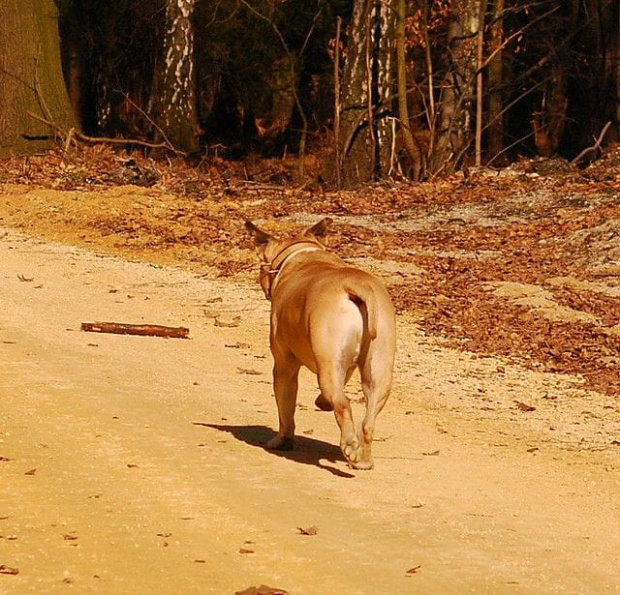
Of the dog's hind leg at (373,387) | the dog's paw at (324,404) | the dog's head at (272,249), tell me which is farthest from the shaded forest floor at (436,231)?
the dog's paw at (324,404)

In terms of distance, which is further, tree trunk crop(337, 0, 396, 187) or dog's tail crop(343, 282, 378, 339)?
tree trunk crop(337, 0, 396, 187)

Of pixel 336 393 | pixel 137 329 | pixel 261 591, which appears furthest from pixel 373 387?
pixel 137 329

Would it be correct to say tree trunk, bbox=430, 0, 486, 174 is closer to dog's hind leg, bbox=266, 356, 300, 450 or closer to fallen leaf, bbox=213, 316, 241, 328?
fallen leaf, bbox=213, 316, 241, 328

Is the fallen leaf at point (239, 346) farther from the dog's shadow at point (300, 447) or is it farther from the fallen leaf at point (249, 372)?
the dog's shadow at point (300, 447)

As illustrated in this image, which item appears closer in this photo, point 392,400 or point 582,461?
point 582,461

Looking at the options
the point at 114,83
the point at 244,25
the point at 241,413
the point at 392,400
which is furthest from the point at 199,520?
the point at 114,83

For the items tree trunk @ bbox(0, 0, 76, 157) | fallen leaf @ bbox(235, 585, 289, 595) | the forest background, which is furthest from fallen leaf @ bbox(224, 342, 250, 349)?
the forest background

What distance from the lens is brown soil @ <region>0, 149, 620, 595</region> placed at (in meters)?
7.33

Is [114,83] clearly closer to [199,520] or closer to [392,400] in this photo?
[392,400]

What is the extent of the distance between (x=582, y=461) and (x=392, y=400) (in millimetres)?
2210

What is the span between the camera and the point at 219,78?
39.9 metres

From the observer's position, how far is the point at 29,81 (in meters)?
25.5

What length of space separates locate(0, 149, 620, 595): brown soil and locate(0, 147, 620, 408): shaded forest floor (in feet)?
0.17

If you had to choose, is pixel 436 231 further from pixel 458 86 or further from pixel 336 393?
pixel 336 393
